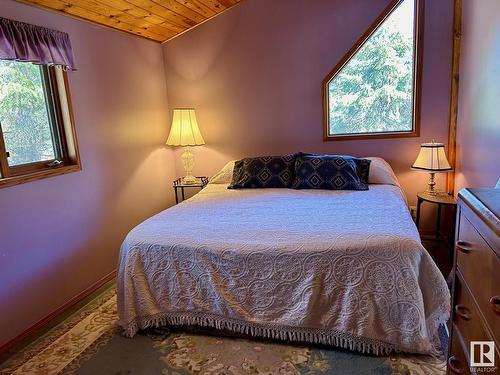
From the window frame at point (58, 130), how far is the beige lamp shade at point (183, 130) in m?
1.05

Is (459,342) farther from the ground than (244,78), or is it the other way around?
(244,78)

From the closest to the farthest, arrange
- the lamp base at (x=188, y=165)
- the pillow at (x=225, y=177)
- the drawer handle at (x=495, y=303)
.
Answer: the drawer handle at (x=495, y=303)
the pillow at (x=225, y=177)
the lamp base at (x=188, y=165)

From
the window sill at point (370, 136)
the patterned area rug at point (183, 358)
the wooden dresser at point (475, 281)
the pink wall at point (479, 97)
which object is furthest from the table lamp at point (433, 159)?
the wooden dresser at point (475, 281)

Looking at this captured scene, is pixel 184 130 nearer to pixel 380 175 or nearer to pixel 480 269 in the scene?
pixel 380 175

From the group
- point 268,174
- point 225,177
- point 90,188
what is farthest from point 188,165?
point 90,188

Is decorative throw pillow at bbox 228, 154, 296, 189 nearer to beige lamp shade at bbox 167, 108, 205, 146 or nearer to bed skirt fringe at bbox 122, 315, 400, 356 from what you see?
beige lamp shade at bbox 167, 108, 205, 146

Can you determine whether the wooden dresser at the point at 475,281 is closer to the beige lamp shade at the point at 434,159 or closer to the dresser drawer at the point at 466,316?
the dresser drawer at the point at 466,316

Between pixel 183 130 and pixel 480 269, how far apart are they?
2963 mm

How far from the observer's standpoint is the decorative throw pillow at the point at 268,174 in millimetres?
3107

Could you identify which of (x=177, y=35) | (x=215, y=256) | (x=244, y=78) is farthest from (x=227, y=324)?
(x=177, y=35)

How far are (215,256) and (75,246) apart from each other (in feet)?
4.29

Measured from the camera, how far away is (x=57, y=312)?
2447 millimetres

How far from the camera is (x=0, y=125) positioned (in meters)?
2.11

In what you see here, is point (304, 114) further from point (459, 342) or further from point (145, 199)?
point (459, 342)
